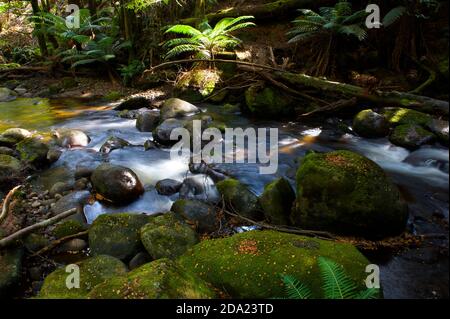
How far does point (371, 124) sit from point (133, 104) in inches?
227

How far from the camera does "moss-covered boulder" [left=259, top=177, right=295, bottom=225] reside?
432cm

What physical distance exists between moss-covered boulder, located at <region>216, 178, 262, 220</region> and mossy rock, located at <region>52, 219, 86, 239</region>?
1806mm

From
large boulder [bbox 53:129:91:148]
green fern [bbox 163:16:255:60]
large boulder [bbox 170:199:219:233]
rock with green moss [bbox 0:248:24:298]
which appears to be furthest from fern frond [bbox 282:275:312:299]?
green fern [bbox 163:16:255:60]

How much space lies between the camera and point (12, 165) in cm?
561

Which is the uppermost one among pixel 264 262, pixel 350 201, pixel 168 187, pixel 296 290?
pixel 296 290

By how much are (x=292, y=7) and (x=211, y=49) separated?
303 centimetres

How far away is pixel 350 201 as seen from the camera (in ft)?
12.7

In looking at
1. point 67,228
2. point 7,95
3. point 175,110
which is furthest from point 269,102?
point 7,95

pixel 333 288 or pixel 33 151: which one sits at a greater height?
pixel 333 288

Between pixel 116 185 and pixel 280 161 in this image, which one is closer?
pixel 116 185

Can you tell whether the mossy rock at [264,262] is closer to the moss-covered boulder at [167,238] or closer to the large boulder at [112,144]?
the moss-covered boulder at [167,238]

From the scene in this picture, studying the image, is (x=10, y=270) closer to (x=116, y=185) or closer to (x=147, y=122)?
(x=116, y=185)

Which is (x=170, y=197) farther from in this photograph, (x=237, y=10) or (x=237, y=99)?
(x=237, y=10)
